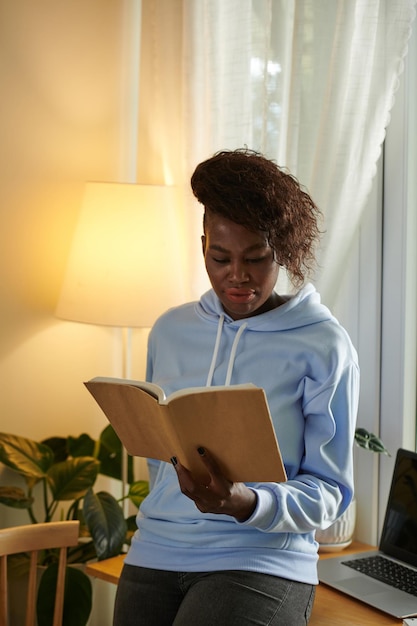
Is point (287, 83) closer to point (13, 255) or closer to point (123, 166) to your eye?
point (123, 166)

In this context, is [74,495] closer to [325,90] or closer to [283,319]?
[283,319]

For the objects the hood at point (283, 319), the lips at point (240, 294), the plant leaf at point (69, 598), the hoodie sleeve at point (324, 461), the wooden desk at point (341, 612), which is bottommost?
the plant leaf at point (69, 598)

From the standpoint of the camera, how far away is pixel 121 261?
2.32 m

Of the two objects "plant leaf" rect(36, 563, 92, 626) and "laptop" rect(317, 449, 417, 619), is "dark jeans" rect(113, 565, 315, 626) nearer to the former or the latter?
"laptop" rect(317, 449, 417, 619)

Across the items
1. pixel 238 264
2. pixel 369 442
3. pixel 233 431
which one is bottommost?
pixel 369 442

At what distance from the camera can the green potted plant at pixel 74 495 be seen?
2227 millimetres

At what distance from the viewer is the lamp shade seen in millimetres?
2305

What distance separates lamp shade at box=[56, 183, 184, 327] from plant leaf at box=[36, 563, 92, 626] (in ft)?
2.12

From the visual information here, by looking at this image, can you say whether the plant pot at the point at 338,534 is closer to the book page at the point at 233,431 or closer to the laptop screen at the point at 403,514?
the laptop screen at the point at 403,514

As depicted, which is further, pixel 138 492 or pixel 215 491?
pixel 138 492

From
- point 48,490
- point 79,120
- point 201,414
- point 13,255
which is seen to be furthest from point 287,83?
point 48,490

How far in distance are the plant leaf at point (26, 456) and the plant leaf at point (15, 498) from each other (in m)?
0.05

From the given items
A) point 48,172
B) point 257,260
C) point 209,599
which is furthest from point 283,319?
point 48,172

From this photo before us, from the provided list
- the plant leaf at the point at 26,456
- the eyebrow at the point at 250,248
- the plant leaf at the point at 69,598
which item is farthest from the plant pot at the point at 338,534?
the eyebrow at the point at 250,248
